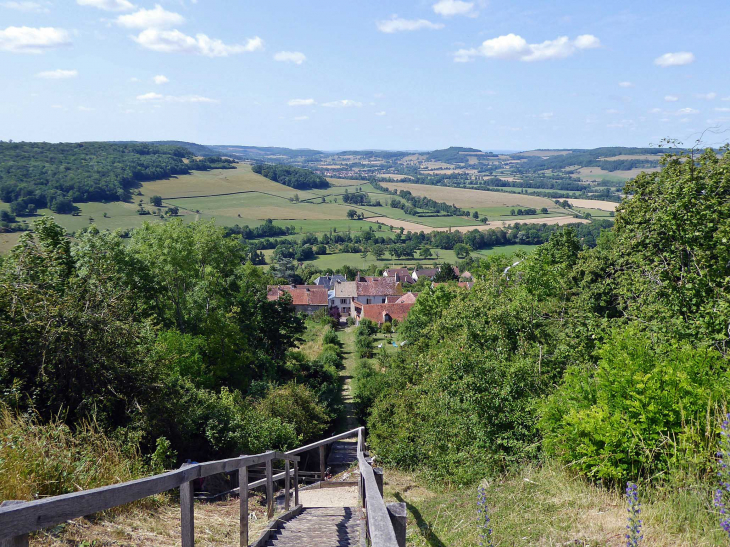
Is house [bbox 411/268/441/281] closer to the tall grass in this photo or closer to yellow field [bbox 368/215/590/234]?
yellow field [bbox 368/215/590/234]

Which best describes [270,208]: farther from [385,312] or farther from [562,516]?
[562,516]

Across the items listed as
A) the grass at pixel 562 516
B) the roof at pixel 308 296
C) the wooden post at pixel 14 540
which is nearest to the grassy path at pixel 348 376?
the roof at pixel 308 296

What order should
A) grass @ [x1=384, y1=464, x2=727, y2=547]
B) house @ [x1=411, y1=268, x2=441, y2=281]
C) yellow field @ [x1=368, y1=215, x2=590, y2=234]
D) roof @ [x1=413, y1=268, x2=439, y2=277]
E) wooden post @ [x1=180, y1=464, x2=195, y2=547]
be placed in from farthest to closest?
1. yellow field @ [x1=368, y1=215, x2=590, y2=234]
2. roof @ [x1=413, y1=268, x2=439, y2=277]
3. house @ [x1=411, y1=268, x2=441, y2=281]
4. grass @ [x1=384, y1=464, x2=727, y2=547]
5. wooden post @ [x1=180, y1=464, x2=195, y2=547]

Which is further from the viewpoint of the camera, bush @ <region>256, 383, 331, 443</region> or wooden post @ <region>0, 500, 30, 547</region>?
bush @ <region>256, 383, 331, 443</region>

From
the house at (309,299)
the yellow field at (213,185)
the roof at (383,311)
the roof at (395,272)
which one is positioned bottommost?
the house at (309,299)

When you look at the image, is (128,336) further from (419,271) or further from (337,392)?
(419,271)

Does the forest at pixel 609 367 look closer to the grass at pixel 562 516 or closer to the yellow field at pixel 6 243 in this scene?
the grass at pixel 562 516

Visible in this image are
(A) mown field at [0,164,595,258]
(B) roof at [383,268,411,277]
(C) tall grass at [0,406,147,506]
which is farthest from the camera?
(A) mown field at [0,164,595,258]

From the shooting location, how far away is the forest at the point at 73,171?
10606 centimetres

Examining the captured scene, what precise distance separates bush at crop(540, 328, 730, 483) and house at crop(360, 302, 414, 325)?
6156cm

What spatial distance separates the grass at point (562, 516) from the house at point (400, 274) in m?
91.8

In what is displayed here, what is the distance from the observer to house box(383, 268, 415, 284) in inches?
3927

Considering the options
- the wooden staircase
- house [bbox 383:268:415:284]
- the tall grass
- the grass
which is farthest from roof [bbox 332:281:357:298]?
the tall grass

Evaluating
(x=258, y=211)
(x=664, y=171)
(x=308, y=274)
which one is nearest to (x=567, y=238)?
(x=664, y=171)
